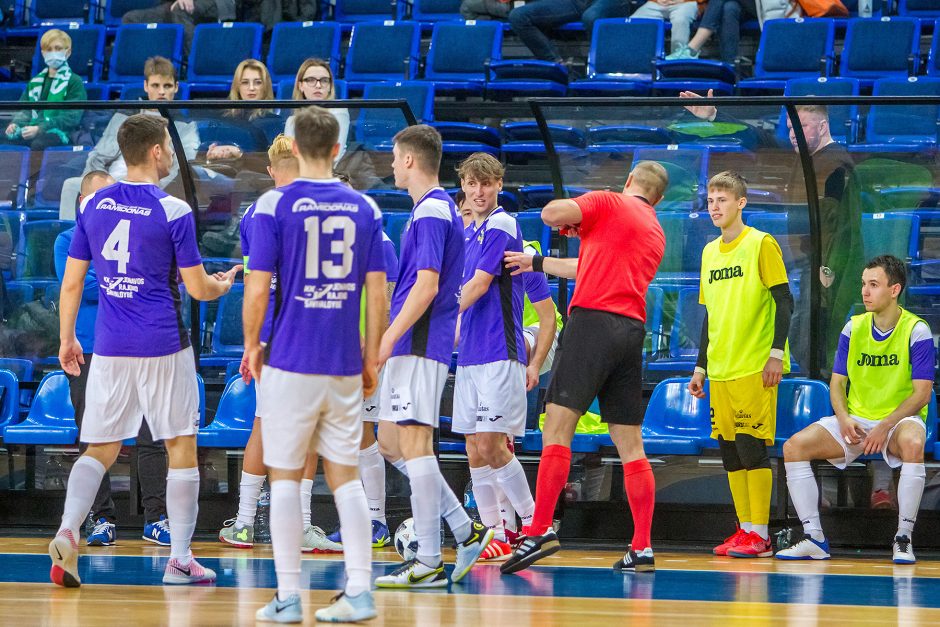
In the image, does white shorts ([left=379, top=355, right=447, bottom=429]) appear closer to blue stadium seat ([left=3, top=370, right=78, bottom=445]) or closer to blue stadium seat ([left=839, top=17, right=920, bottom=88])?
blue stadium seat ([left=3, top=370, right=78, bottom=445])

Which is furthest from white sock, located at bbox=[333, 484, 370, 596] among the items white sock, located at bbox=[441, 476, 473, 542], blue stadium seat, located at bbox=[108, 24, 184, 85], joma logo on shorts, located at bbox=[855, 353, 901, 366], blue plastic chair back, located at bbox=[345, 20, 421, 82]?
blue stadium seat, located at bbox=[108, 24, 184, 85]

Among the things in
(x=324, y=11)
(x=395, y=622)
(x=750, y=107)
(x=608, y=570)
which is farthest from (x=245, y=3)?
(x=395, y=622)

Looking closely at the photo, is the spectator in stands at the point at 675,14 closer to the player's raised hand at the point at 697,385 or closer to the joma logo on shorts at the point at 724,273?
the joma logo on shorts at the point at 724,273

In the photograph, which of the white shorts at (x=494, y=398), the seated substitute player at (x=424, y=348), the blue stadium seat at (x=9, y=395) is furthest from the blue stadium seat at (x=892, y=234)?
the blue stadium seat at (x=9, y=395)

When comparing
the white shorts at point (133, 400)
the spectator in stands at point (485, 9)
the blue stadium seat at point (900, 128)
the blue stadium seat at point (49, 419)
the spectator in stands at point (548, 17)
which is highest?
the spectator in stands at point (485, 9)

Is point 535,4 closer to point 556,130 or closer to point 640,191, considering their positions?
point 556,130

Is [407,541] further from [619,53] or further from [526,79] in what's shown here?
[619,53]

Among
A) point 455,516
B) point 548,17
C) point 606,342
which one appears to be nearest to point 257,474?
point 455,516

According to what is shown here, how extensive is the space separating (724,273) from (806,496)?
1.38 metres

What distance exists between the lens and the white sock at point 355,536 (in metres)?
4.29

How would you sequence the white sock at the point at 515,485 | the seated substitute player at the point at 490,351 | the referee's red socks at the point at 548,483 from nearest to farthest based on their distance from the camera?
the referee's red socks at the point at 548,483 < the seated substitute player at the point at 490,351 < the white sock at the point at 515,485

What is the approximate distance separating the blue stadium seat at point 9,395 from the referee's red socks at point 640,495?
4.18 metres

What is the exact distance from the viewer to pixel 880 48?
35.7 ft

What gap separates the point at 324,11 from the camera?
13.3 m
